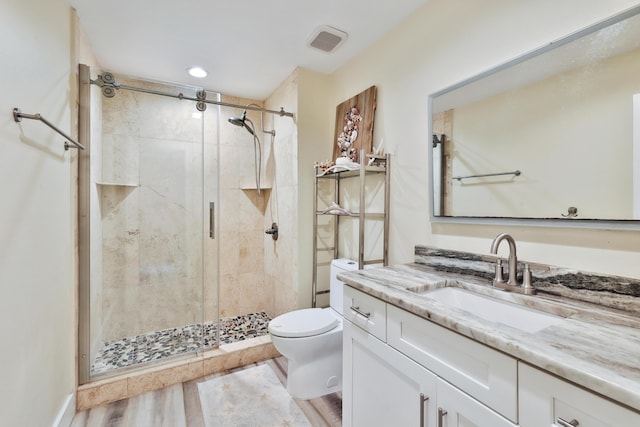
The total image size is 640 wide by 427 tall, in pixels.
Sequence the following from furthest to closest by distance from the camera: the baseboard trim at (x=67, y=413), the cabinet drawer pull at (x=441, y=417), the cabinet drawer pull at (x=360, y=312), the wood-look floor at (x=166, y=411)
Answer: the wood-look floor at (x=166, y=411)
the baseboard trim at (x=67, y=413)
the cabinet drawer pull at (x=360, y=312)
the cabinet drawer pull at (x=441, y=417)

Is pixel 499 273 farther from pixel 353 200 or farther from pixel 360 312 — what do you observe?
pixel 353 200

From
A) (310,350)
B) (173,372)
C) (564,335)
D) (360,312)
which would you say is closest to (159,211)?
(173,372)

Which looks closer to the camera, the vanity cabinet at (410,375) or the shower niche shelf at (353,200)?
the vanity cabinet at (410,375)

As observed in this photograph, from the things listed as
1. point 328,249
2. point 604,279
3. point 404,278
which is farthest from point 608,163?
point 328,249

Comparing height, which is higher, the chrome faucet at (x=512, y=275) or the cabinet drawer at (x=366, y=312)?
the chrome faucet at (x=512, y=275)

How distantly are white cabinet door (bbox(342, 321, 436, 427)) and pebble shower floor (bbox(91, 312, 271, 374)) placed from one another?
1353mm

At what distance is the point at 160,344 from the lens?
86.7 inches

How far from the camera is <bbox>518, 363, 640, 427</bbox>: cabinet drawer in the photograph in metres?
0.54

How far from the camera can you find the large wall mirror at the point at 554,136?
3.00 ft

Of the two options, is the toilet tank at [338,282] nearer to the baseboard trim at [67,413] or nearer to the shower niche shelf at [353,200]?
the shower niche shelf at [353,200]

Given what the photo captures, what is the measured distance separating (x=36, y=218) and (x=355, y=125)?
6.10 feet

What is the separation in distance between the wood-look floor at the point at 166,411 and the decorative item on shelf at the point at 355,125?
1542 mm

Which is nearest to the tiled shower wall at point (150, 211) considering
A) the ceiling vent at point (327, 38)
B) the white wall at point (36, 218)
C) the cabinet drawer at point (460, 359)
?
the white wall at point (36, 218)

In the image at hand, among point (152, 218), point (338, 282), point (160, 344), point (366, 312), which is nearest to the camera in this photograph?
point (366, 312)
